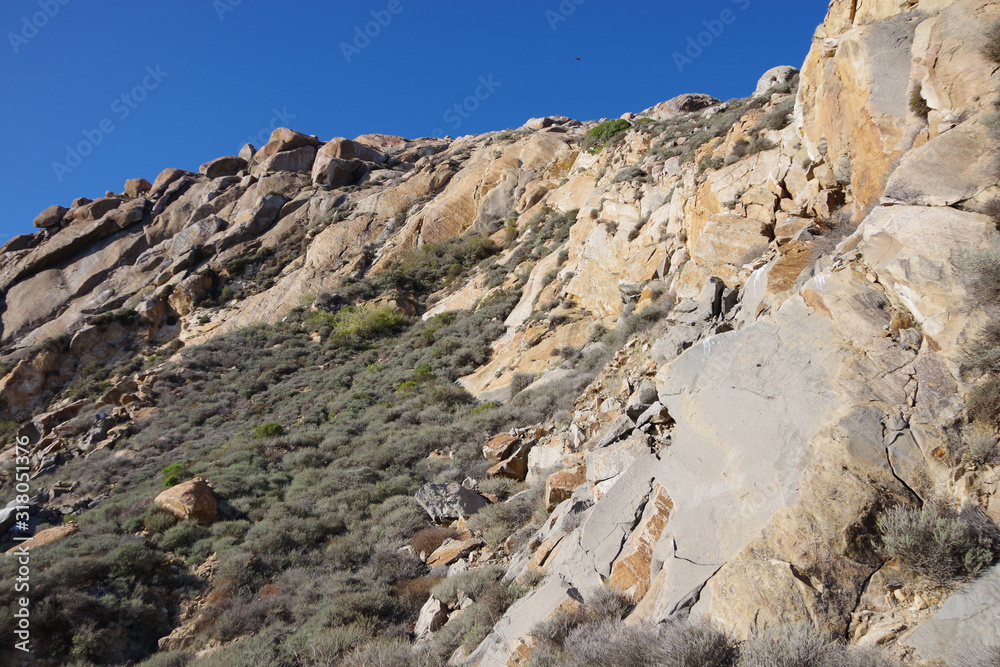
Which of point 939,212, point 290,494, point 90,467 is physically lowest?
point 939,212

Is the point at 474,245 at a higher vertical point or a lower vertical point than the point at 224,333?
lower

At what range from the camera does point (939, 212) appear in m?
4.37

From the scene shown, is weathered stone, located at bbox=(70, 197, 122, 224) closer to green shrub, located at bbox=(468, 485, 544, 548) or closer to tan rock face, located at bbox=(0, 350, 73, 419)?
tan rock face, located at bbox=(0, 350, 73, 419)

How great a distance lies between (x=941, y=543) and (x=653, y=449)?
310cm

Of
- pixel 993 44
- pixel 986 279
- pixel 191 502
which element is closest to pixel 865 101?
pixel 993 44

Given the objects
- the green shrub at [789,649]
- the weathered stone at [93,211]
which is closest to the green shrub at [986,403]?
the green shrub at [789,649]

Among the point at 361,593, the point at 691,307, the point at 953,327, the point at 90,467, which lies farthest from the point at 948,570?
the point at 90,467

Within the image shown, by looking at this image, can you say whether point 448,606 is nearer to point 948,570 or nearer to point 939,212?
point 948,570

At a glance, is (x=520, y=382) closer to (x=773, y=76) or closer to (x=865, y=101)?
(x=865, y=101)

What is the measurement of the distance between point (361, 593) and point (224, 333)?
25467 millimetres

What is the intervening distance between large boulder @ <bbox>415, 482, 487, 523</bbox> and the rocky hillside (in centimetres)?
5

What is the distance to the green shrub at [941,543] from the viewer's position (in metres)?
2.88

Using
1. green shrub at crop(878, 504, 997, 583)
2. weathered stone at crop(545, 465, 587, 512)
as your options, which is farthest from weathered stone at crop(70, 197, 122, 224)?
green shrub at crop(878, 504, 997, 583)

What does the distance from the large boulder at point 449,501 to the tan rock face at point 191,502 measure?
13.8 ft
